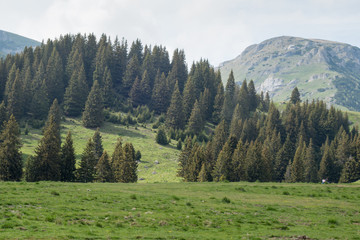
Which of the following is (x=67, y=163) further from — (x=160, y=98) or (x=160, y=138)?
(x=160, y=98)

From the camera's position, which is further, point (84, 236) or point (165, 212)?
point (165, 212)

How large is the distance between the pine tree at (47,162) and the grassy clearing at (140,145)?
3087 centimetres

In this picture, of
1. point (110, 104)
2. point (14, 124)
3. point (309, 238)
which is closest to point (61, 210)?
point (309, 238)

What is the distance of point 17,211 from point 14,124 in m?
39.1

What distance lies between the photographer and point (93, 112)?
122m

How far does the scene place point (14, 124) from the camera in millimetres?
52625

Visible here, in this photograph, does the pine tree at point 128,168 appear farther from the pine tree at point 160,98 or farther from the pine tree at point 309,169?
the pine tree at point 160,98

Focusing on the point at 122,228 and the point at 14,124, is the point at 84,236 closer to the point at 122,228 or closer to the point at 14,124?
the point at 122,228

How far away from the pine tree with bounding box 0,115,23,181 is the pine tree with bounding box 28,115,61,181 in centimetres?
225

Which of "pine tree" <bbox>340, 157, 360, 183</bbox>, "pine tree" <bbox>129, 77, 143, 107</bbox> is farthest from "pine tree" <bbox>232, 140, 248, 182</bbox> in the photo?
"pine tree" <bbox>129, 77, 143, 107</bbox>

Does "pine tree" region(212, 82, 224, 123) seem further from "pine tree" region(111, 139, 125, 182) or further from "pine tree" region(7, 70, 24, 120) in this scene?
"pine tree" region(111, 139, 125, 182)

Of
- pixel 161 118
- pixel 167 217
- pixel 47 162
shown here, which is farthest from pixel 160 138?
pixel 167 217

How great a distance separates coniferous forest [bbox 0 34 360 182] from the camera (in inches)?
2486

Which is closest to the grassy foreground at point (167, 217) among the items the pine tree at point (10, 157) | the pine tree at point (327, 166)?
the pine tree at point (10, 157)
